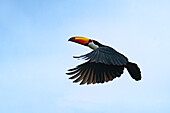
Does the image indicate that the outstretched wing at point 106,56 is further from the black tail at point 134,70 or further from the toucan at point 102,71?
the black tail at point 134,70

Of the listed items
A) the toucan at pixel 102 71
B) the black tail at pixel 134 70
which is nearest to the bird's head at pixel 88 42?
the toucan at pixel 102 71

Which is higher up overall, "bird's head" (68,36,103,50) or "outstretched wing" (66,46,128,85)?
"bird's head" (68,36,103,50)

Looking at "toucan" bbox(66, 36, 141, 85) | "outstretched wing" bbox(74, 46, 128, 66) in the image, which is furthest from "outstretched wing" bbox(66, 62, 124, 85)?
"outstretched wing" bbox(74, 46, 128, 66)

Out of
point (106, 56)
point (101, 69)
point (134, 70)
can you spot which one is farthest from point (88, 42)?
point (106, 56)

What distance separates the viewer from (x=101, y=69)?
10.3 m

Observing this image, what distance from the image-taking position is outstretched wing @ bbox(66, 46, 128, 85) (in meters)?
8.90

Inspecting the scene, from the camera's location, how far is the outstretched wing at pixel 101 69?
351 inches

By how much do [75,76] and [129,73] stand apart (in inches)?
73.4

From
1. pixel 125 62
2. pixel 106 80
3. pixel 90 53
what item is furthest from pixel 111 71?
pixel 90 53

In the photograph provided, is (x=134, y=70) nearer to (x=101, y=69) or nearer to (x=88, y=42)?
(x=101, y=69)

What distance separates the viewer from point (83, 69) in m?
10.0

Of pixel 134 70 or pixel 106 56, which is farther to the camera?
pixel 134 70

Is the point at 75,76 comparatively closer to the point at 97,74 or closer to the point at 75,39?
the point at 97,74

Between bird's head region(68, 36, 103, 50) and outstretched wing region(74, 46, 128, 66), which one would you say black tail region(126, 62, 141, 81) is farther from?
bird's head region(68, 36, 103, 50)
